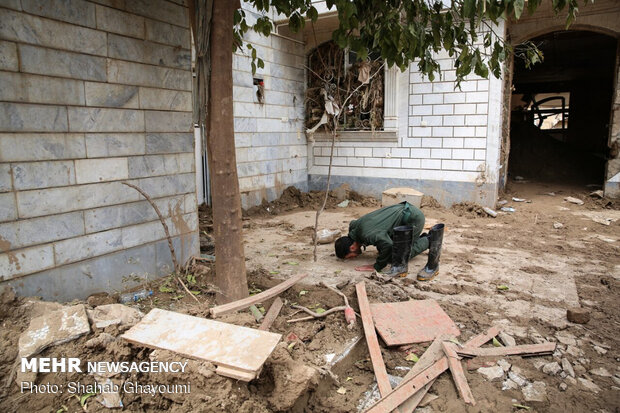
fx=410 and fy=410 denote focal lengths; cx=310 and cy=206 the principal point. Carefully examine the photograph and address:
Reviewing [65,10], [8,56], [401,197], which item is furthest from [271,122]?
[8,56]

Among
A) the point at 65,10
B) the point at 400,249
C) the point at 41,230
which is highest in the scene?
the point at 65,10

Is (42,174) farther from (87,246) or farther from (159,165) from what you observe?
(159,165)

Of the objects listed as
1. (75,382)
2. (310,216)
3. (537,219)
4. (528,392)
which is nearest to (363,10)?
(528,392)

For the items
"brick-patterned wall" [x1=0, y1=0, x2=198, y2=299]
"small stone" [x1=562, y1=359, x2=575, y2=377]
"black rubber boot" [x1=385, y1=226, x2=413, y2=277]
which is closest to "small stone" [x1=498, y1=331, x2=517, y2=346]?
"small stone" [x1=562, y1=359, x2=575, y2=377]

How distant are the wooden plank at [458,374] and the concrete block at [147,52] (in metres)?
4.11

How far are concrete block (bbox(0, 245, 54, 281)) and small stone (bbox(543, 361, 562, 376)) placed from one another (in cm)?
429

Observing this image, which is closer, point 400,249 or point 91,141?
point 91,141

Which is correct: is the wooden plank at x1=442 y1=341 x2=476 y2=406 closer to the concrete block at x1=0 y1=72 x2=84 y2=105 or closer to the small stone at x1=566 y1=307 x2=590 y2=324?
the small stone at x1=566 y1=307 x2=590 y2=324

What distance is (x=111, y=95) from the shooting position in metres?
4.13

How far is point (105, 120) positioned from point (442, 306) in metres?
3.90

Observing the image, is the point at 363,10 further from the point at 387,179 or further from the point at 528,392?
the point at 387,179

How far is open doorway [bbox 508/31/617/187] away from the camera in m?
12.6

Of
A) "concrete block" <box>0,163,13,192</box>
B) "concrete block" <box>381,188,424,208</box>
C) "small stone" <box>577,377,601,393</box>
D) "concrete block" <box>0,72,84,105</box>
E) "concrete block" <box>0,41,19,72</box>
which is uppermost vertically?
"concrete block" <box>0,41,19,72</box>

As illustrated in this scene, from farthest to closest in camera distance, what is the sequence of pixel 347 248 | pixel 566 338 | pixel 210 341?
pixel 347 248
pixel 566 338
pixel 210 341
